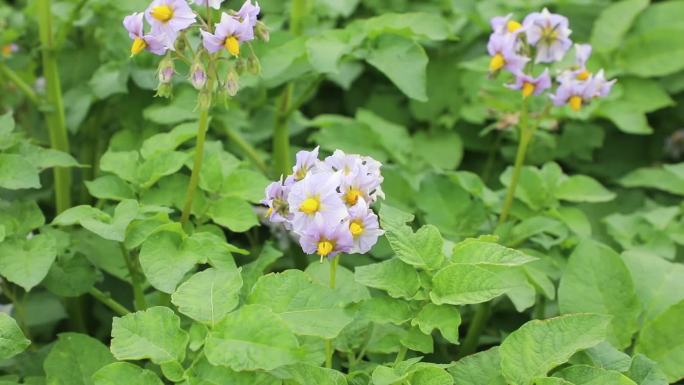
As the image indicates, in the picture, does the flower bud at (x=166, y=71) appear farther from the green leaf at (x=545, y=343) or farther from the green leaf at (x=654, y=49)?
the green leaf at (x=654, y=49)

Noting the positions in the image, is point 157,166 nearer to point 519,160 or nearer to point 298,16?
point 298,16

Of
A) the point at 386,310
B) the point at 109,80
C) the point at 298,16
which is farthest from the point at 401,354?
the point at 109,80

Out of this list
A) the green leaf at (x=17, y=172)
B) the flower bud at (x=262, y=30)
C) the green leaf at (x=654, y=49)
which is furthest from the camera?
the green leaf at (x=654, y=49)

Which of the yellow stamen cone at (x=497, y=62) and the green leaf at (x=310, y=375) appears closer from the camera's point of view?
the green leaf at (x=310, y=375)

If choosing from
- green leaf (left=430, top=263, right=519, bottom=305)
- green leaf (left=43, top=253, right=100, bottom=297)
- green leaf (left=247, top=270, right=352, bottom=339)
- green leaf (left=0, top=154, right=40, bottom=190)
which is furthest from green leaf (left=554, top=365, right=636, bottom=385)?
green leaf (left=0, top=154, right=40, bottom=190)

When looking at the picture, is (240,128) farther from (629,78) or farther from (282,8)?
(629,78)

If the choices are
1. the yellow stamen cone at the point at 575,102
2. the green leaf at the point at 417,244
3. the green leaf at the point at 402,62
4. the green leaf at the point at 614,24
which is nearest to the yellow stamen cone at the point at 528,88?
the yellow stamen cone at the point at 575,102

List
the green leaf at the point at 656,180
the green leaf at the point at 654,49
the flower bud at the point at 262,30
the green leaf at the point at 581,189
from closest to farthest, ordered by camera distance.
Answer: the flower bud at the point at 262,30 → the green leaf at the point at 581,189 → the green leaf at the point at 656,180 → the green leaf at the point at 654,49

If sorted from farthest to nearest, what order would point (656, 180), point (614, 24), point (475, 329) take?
point (614, 24)
point (656, 180)
point (475, 329)
